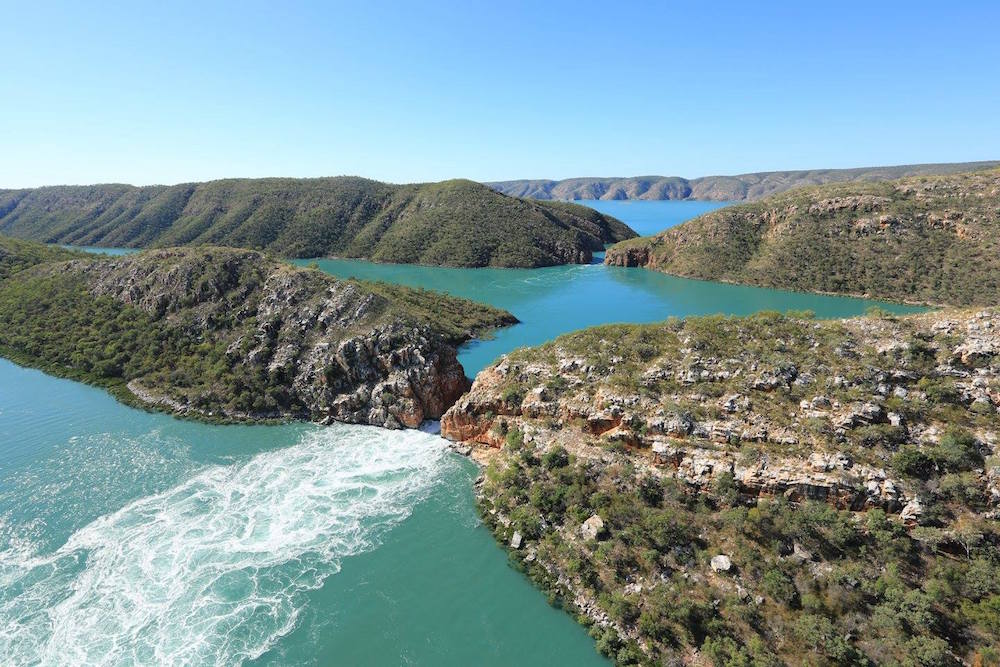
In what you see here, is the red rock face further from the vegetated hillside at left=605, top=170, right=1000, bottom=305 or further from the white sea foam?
the white sea foam

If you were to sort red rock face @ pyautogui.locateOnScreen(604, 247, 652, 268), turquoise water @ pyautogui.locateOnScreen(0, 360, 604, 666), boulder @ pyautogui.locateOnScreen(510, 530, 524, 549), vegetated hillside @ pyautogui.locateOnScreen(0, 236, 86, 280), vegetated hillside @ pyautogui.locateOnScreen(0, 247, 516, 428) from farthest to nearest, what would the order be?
1. red rock face @ pyautogui.locateOnScreen(604, 247, 652, 268)
2. vegetated hillside @ pyautogui.locateOnScreen(0, 236, 86, 280)
3. vegetated hillside @ pyautogui.locateOnScreen(0, 247, 516, 428)
4. boulder @ pyautogui.locateOnScreen(510, 530, 524, 549)
5. turquoise water @ pyautogui.locateOnScreen(0, 360, 604, 666)

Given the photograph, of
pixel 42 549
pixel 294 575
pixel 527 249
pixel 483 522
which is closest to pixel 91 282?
pixel 42 549

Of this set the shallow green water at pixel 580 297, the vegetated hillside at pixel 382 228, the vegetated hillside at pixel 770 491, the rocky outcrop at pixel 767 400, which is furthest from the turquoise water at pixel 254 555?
the vegetated hillside at pixel 382 228

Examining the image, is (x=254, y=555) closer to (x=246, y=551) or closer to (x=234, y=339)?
(x=246, y=551)

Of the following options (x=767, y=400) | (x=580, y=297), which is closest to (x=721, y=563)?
(x=767, y=400)

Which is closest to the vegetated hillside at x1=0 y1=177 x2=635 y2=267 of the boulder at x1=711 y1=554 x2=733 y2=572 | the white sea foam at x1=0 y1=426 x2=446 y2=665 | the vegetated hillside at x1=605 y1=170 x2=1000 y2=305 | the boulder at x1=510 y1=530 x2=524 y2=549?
the vegetated hillside at x1=605 y1=170 x2=1000 y2=305

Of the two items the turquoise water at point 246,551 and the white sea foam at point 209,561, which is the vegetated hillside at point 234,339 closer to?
the turquoise water at point 246,551

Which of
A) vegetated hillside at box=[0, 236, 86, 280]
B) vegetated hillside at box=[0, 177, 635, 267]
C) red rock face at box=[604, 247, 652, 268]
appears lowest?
red rock face at box=[604, 247, 652, 268]
